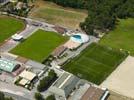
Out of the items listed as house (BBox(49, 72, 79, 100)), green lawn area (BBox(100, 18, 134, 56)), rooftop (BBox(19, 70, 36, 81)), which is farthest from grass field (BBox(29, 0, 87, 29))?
house (BBox(49, 72, 79, 100))

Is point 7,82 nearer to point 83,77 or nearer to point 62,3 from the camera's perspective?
point 83,77

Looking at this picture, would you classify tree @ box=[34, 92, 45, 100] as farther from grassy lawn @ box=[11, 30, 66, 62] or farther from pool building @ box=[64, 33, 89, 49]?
pool building @ box=[64, 33, 89, 49]

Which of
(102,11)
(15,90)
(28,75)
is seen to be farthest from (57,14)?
(15,90)

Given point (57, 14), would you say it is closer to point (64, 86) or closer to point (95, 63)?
point (95, 63)

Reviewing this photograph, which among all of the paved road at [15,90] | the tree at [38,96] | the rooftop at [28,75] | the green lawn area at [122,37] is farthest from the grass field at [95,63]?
the tree at [38,96]

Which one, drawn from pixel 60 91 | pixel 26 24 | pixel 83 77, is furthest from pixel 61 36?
pixel 60 91
